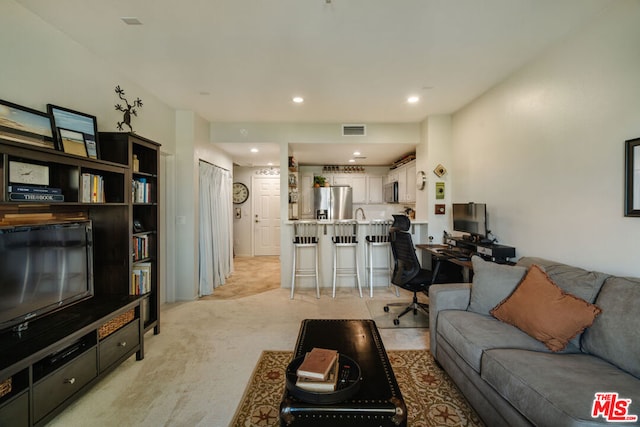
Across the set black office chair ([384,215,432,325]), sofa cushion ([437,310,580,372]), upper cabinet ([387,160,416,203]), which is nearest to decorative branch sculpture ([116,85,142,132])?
black office chair ([384,215,432,325])

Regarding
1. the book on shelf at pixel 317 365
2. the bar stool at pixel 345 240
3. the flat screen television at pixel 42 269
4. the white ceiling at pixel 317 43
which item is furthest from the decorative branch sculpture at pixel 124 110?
the bar stool at pixel 345 240

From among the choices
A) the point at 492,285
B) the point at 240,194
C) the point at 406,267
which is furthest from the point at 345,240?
the point at 240,194

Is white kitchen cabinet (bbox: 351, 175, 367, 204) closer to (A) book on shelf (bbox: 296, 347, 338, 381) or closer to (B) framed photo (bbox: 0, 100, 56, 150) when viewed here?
(A) book on shelf (bbox: 296, 347, 338, 381)

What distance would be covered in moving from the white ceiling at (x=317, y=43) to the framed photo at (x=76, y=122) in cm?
63

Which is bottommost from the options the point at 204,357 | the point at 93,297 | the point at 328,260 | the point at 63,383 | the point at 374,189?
the point at 204,357

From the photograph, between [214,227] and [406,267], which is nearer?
[406,267]

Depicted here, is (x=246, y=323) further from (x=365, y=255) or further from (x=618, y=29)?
(x=618, y=29)

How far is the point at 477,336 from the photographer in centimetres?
173

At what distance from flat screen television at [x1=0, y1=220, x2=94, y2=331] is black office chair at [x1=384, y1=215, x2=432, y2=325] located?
287cm

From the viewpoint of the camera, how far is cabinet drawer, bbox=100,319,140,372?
1938 millimetres

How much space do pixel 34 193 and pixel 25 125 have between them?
0.54m

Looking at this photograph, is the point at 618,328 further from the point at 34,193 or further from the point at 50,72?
the point at 50,72

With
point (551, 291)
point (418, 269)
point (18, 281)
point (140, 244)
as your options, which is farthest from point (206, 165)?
point (551, 291)

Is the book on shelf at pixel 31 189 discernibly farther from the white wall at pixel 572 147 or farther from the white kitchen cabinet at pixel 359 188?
the white kitchen cabinet at pixel 359 188
